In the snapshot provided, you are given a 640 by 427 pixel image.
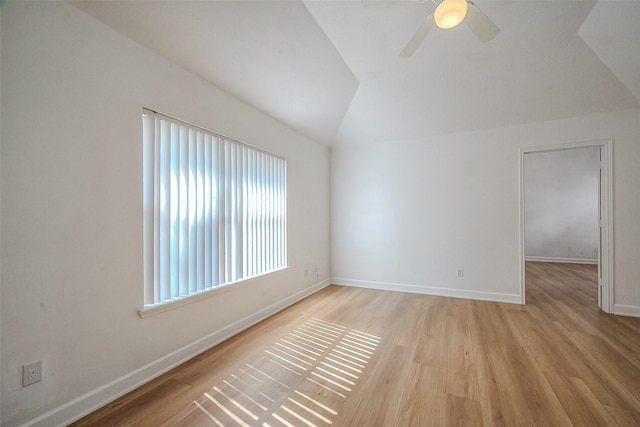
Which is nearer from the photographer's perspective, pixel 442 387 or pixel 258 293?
pixel 442 387

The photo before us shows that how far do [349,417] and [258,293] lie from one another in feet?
5.84

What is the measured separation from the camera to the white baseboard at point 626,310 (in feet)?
10.1

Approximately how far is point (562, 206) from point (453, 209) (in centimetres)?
484

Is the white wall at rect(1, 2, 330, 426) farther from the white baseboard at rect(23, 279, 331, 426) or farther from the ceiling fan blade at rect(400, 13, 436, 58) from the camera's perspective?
the ceiling fan blade at rect(400, 13, 436, 58)

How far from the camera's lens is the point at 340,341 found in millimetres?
2547

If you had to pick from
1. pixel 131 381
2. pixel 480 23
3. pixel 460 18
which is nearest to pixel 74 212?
pixel 131 381

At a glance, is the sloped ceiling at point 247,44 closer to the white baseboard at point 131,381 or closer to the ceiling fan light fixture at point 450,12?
the ceiling fan light fixture at point 450,12

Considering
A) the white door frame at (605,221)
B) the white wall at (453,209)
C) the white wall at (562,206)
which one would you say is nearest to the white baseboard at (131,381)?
the white wall at (453,209)

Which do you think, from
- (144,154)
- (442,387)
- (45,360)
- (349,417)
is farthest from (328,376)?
(144,154)

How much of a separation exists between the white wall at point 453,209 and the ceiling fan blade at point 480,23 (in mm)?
2320

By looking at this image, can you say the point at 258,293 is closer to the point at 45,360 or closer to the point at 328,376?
the point at 328,376

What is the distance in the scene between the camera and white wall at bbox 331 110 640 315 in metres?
3.17

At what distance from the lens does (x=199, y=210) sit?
7.69 feet

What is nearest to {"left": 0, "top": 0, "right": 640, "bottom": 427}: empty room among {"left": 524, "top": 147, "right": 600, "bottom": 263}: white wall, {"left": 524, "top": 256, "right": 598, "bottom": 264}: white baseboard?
{"left": 524, "top": 256, "right": 598, "bottom": 264}: white baseboard
